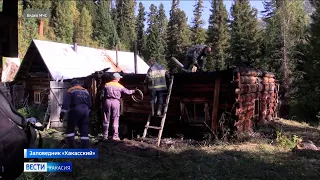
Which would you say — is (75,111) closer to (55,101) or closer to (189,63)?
(189,63)

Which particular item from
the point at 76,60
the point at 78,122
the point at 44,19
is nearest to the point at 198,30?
the point at 44,19

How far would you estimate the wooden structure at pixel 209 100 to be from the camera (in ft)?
28.5

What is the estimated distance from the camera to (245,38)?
115 ft

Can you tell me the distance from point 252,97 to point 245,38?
26.6 meters

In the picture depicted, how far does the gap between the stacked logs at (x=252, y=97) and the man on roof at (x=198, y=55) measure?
5.04 feet

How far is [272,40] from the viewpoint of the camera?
31.7 metres

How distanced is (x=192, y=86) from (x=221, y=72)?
3.59 feet

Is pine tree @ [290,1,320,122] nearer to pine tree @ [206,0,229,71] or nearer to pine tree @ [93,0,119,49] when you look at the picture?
pine tree @ [206,0,229,71]

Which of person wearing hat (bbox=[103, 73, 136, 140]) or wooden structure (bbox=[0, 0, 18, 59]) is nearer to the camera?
wooden structure (bbox=[0, 0, 18, 59])

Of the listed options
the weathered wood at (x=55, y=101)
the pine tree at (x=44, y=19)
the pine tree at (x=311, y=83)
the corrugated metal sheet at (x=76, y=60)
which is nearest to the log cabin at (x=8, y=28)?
the weathered wood at (x=55, y=101)

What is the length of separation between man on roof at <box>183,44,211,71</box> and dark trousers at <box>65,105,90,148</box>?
4.42 m

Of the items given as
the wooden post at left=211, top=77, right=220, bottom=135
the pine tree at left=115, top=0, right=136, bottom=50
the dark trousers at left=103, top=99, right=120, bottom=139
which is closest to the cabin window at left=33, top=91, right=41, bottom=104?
the dark trousers at left=103, top=99, right=120, bottom=139

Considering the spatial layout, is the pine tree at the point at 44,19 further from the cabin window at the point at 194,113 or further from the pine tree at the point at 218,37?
the cabin window at the point at 194,113

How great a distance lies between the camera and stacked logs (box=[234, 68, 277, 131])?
8738mm
